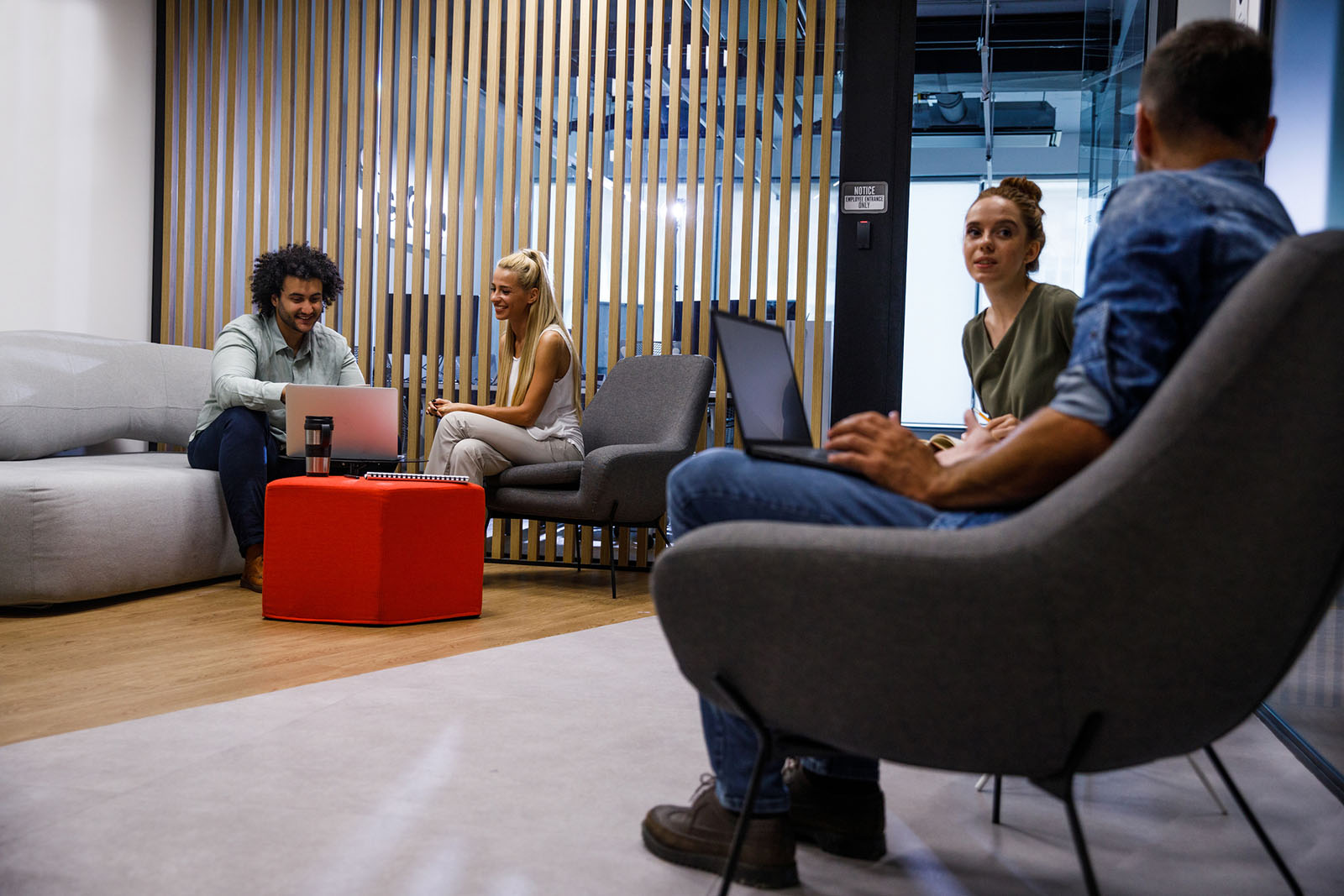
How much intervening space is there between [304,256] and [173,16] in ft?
7.17

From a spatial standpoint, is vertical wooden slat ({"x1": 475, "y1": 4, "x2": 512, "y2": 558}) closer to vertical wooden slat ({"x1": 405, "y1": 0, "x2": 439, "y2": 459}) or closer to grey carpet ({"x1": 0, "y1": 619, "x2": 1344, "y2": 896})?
vertical wooden slat ({"x1": 405, "y1": 0, "x2": 439, "y2": 459})

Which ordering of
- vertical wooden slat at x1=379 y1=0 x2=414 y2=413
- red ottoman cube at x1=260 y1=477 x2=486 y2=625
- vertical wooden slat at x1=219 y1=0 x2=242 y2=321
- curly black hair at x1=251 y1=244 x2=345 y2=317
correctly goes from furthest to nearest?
vertical wooden slat at x1=219 y1=0 x2=242 y2=321 < vertical wooden slat at x1=379 y1=0 x2=414 y2=413 < curly black hair at x1=251 y1=244 x2=345 y2=317 < red ottoman cube at x1=260 y1=477 x2=486 y2=625

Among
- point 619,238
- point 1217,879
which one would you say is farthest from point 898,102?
point 1217,879

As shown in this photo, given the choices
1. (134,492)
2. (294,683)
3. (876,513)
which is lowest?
(294,683)

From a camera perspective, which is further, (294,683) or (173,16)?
(173,16)

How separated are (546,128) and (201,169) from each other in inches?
75.8

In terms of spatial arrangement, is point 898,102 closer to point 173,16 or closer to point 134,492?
point 134,492

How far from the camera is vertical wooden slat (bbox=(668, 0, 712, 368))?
4.78 metres

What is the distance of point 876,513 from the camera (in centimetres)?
121

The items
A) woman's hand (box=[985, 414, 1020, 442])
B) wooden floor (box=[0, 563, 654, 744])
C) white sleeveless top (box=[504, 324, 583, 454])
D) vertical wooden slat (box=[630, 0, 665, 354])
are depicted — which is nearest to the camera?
woman's hand (box=[985, 414, 1020, 442])

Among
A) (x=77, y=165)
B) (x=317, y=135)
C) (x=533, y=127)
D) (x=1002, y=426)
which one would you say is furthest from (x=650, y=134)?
(x=1002, y=426)

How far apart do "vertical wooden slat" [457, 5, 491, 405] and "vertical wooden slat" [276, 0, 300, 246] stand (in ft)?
3.09

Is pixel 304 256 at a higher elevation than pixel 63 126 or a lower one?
lower

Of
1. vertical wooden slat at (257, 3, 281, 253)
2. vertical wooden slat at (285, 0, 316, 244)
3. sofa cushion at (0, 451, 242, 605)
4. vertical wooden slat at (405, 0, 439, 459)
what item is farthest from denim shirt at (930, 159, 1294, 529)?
vertical wooden slat at (257, 3, 281, 253)
